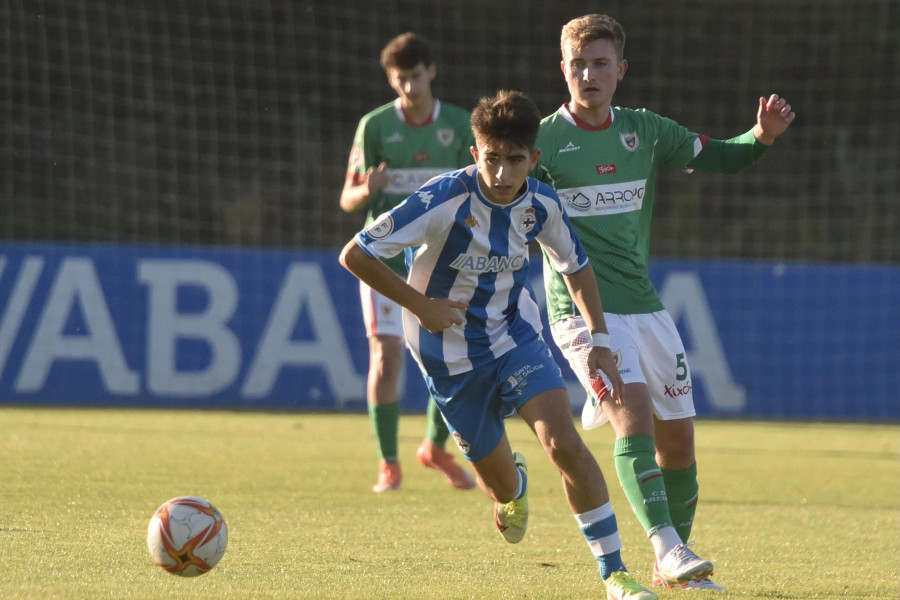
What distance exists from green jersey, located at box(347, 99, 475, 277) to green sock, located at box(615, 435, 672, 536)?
290 centimetres

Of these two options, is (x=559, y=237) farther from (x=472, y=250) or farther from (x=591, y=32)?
(x=591, y=32)

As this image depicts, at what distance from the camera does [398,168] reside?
23.3 feet

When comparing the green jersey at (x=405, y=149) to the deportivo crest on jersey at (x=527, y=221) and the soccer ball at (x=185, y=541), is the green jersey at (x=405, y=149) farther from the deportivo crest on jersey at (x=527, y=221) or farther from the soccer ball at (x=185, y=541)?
the soccer ball at (x=185, y=541)

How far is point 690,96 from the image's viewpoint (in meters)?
18.0

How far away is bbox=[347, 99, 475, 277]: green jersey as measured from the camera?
23.1 ft

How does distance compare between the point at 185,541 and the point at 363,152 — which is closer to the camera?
the point at 185,541

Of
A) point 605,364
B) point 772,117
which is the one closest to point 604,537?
point 605,364

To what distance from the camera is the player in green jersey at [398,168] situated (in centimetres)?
696

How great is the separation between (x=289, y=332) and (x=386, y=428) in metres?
4.60

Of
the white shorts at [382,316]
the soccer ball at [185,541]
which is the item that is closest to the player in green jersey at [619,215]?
the soccer ball at [185,541]

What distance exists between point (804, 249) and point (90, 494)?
13146 millimetres

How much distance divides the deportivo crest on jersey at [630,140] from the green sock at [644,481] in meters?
1.14

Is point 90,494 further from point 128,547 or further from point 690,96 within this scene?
point 690,96

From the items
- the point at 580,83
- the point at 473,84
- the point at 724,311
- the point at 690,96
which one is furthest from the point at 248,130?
the point at 580,83
